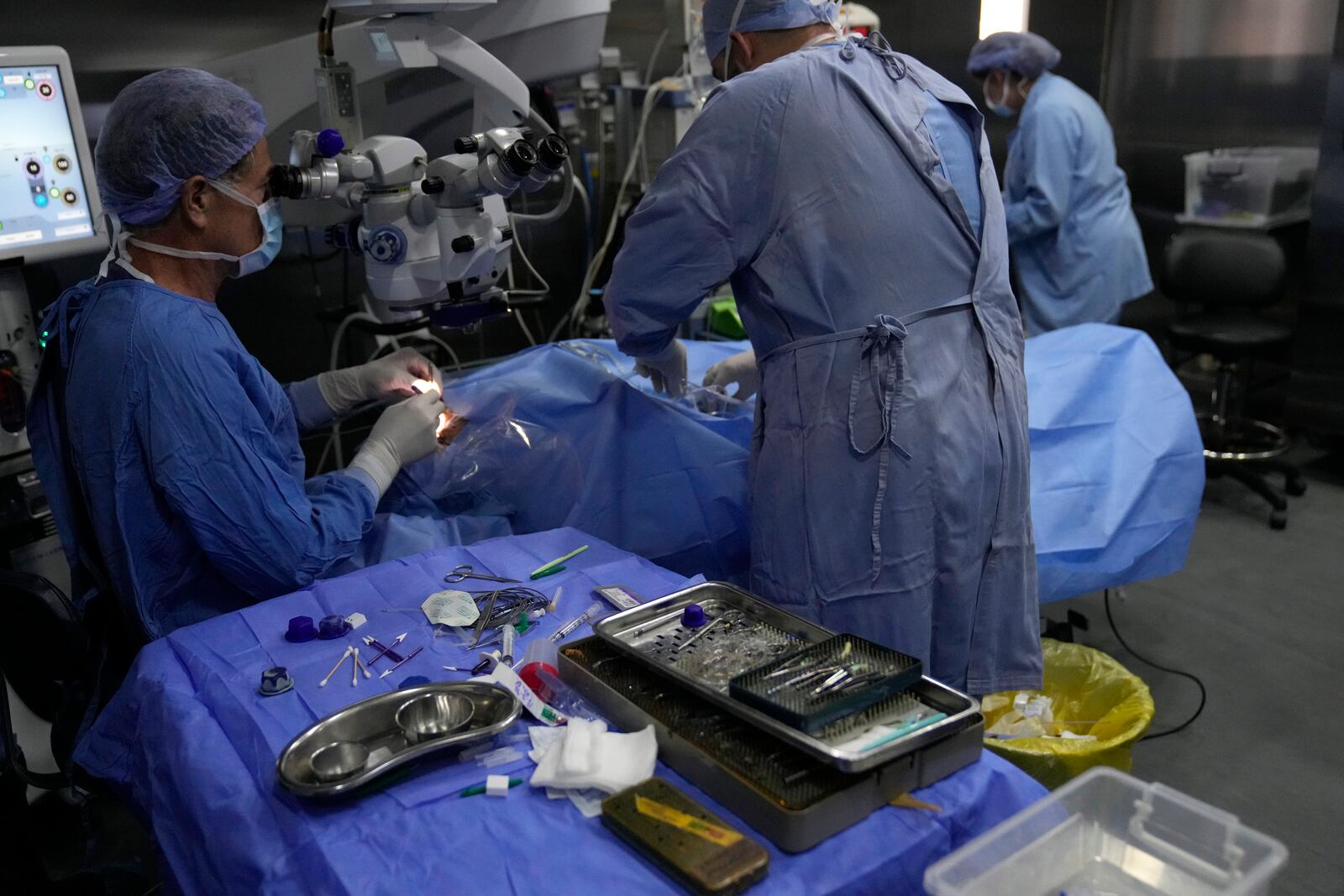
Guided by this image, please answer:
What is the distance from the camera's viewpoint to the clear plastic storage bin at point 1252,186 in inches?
158

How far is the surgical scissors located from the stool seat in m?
3.05

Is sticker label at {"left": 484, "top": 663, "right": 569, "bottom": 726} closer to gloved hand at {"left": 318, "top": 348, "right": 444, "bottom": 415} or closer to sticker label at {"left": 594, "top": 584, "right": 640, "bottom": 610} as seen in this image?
sticker label at {"left": 594, "top": 584, "right": 640, "bottom": 610}

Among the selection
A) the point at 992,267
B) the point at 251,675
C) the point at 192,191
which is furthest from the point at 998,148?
the point at 251,675

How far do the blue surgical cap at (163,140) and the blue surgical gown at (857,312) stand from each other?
0.60m

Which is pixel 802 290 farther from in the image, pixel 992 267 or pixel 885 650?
pixel 885 650

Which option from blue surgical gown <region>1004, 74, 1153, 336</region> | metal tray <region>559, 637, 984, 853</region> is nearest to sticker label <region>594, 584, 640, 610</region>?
metal tray <region>559, 637, 984, 853</region>

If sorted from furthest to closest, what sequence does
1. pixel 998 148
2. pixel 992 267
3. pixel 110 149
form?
pixel 998 148 < pixel 992 267 < pixel 110 149

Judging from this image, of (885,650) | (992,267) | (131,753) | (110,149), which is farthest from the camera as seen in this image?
(992,267)

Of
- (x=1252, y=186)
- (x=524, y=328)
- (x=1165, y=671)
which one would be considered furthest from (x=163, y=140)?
(x=1252, y=186)

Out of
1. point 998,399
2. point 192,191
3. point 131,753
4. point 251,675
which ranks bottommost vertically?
point 131,753

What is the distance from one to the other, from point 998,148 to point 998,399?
3.98m

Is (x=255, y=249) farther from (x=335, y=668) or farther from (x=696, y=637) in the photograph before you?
(x=696, y=637)

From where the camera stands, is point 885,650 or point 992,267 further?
point 992,267

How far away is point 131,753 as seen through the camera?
1297mm
